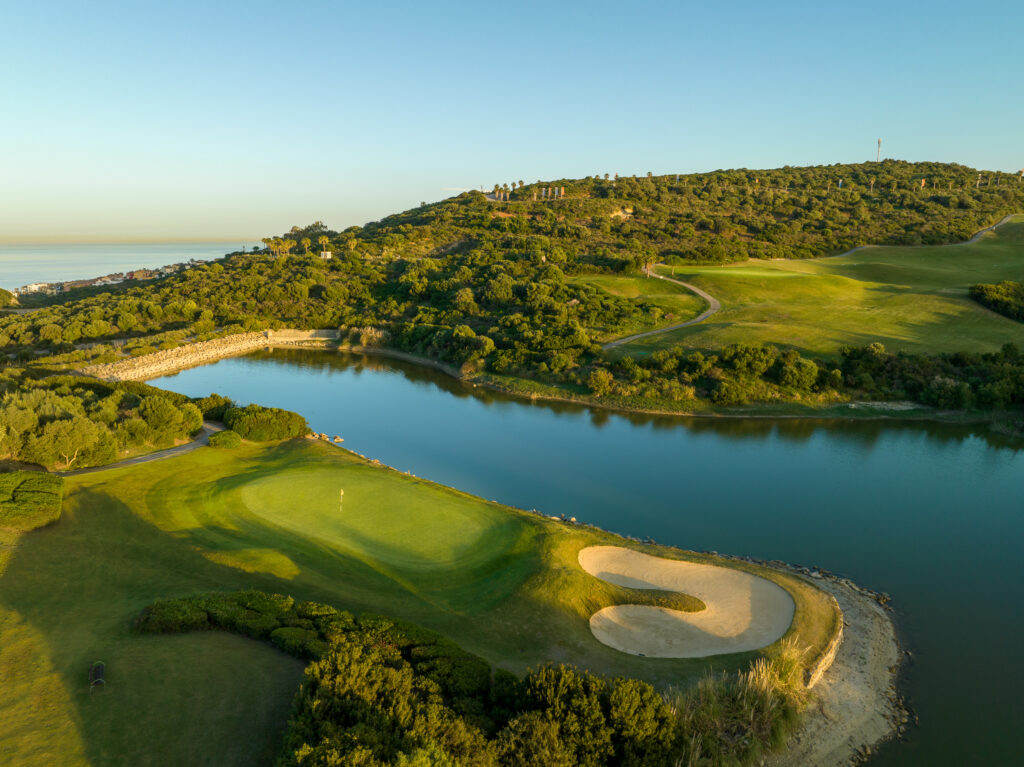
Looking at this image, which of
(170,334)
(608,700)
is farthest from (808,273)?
(170,334)

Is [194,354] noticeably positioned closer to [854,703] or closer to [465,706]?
[465,706]

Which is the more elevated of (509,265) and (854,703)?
(509,265)

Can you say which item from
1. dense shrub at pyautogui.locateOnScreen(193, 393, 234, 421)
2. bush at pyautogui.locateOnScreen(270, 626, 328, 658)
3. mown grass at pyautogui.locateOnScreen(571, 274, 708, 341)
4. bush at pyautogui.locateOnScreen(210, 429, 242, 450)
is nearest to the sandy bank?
bush at pyautogui.locateOnScreen(270, 626, 328, 658)

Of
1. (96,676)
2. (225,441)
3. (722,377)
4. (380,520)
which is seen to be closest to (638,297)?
(722,377)

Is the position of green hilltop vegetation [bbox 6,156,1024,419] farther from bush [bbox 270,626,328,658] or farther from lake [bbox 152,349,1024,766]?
bush [bbox 270,626,328,658]

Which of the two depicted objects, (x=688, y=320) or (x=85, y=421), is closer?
(x=85, y=421)

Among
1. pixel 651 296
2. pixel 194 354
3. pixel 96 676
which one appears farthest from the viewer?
pixel 651 296
